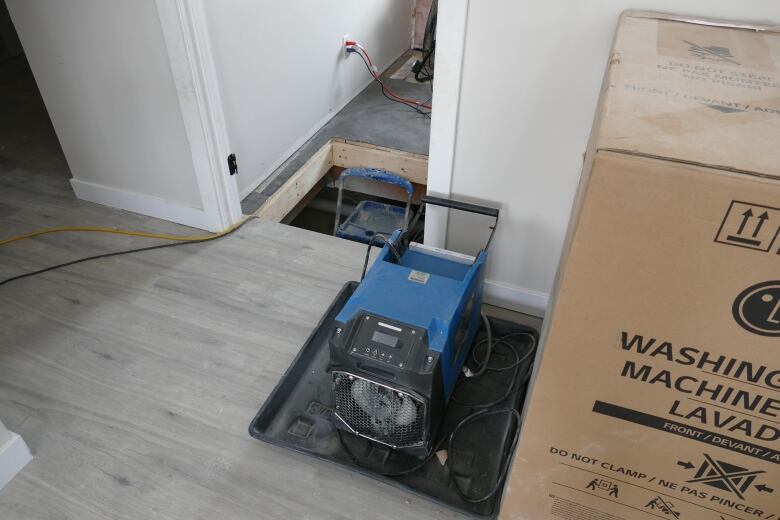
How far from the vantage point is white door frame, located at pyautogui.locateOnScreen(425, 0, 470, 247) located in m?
1.35

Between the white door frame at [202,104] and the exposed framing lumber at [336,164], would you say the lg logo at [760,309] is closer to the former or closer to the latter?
the white door frame at [202,104]

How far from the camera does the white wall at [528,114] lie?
1.27m

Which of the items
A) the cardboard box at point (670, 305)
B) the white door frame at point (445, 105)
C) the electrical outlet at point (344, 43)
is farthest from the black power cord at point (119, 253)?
the cardboard box at point (670, 305)

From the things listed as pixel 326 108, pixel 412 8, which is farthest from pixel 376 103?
pixel 412 8

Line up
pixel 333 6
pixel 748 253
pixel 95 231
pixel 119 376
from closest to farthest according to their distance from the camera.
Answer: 1. pixel 748 253
2. pixel 119 376
3. pixel 95 231
4. pixel 333 6

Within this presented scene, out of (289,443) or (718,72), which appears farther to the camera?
(289,443)

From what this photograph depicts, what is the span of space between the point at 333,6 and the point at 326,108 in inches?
18.5

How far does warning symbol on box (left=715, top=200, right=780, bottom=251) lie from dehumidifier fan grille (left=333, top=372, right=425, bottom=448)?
2.31 feet

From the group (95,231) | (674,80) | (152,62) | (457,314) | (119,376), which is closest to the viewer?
(674,80)

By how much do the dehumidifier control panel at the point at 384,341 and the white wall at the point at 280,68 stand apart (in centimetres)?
121

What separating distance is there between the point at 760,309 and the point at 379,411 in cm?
80

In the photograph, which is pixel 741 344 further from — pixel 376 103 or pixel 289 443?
pixel 376 103

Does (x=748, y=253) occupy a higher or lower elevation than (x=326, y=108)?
higher

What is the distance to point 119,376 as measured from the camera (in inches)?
60.7
